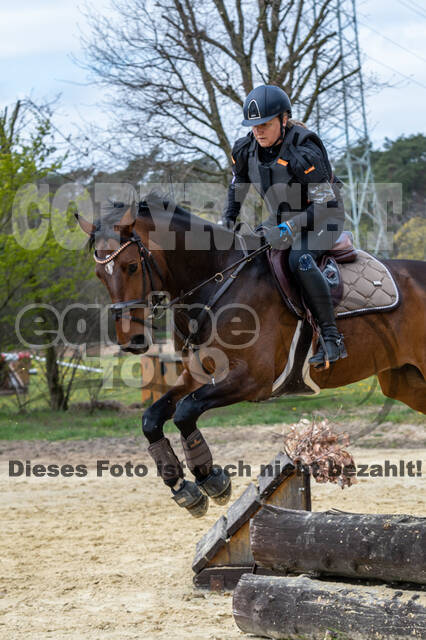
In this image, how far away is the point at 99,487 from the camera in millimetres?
8117

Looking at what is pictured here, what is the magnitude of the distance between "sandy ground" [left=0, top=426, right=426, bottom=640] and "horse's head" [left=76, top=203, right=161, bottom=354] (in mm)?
1661

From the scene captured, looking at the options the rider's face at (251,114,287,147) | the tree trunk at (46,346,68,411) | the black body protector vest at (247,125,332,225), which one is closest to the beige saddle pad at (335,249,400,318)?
the black body protector vest at (247,125,332,225)

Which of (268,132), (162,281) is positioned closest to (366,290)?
(268,132)

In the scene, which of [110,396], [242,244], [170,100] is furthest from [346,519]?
[110,396]

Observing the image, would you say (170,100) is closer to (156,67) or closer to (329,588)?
(156,67)

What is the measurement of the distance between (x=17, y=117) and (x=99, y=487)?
8961 millimetres

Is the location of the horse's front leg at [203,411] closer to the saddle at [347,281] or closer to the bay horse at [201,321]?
the bay horse at [201,321]

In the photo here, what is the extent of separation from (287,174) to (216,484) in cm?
191

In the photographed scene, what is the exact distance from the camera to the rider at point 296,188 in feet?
13.8

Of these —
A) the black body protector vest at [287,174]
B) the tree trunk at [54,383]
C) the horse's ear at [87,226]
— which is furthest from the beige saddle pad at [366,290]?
the tree trunk at [54,383]

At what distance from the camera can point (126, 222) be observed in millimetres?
4102

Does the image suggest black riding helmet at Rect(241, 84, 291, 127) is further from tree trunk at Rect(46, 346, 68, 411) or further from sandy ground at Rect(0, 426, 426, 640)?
tree trunk at Rect(46, 346, 68, 411)

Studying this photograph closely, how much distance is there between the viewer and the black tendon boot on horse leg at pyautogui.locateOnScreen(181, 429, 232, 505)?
404 centimetres

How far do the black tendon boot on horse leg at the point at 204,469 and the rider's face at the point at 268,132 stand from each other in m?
1.79
